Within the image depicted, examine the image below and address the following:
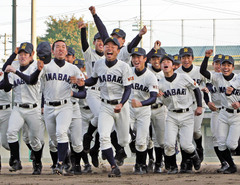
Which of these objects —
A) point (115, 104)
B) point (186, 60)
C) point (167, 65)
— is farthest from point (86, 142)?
point (186, 60)

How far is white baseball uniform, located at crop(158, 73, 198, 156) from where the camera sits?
10.9 metres

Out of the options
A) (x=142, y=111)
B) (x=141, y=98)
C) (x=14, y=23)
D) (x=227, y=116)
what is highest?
(x=14, y=23)

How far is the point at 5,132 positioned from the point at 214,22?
50.0 feet

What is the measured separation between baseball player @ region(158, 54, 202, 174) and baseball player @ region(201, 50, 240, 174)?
0.60 meters

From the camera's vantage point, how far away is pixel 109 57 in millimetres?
9891

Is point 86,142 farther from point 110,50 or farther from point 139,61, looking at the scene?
point 110,50

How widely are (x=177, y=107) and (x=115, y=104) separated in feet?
4.98

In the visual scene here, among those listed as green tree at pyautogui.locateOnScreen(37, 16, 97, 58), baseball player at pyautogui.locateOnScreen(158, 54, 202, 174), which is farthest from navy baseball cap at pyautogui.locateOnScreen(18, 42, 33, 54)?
green tree at pyautogui.locateOnScreen(37, 16, 97, 58)

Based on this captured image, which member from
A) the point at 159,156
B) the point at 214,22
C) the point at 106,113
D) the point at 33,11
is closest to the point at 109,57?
the point at 106,113

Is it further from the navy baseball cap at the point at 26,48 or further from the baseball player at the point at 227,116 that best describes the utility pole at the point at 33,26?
the baseball player at the point at 227,116

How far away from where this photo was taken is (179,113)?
1089 cm

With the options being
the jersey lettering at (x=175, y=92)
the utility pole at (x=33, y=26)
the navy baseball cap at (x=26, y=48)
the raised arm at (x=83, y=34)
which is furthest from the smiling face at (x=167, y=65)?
the utility pole at (x=33, y=26)

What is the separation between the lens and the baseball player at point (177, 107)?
1086 centimetres

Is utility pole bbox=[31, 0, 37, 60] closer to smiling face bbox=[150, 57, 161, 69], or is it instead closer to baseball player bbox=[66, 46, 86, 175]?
smiling face bbox=[150, 57, 161, 69]
